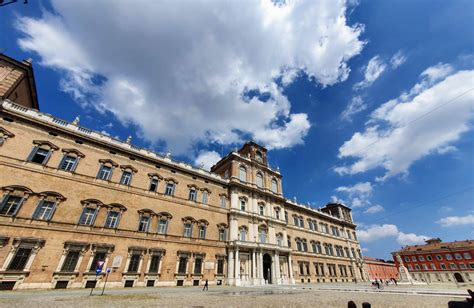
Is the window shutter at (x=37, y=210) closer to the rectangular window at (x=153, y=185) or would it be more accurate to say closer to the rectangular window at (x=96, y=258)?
the rectangular window at (x=96, y=258)

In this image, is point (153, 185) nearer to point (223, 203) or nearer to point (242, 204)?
point (223, 203)

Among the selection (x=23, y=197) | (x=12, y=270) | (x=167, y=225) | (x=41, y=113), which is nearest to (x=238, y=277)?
(x=167, y=225)

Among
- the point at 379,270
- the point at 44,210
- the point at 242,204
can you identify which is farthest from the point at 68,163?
the point at 379,270

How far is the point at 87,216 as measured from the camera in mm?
20359

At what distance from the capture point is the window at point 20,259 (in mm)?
16161

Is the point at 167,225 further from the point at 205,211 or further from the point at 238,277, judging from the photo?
the point at 238,277

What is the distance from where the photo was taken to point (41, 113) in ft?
70.0

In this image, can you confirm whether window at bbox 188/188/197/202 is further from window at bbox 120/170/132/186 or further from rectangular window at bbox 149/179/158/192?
window at bbox 120/170/132/186

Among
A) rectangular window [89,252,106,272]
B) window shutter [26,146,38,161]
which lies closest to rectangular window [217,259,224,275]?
rectangular window [89,252,106,272]

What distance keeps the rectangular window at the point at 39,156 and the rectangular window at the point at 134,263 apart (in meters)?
→ 12.2

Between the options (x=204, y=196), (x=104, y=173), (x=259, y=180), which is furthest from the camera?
(x=259, y=180)

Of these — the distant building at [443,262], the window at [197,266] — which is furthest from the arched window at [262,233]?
the distant building at [443,262]

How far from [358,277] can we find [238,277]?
35265 mm

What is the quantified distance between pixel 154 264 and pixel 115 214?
6.60 meters
